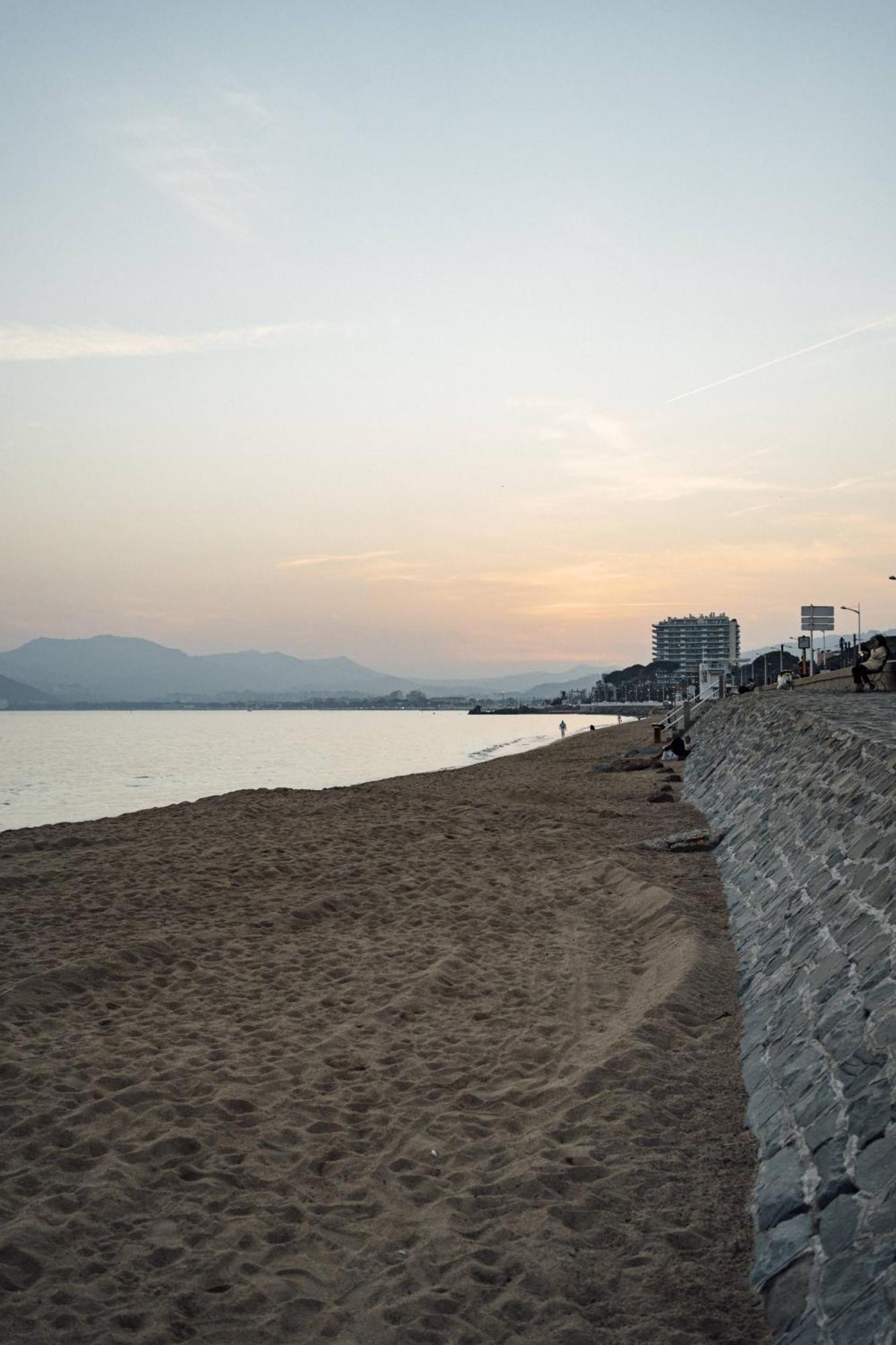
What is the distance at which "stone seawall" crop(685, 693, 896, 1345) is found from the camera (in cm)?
377

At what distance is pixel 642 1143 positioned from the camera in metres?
5.71

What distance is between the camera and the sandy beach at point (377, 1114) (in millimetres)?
4430

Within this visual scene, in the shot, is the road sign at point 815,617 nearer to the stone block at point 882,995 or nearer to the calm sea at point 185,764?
the calm sea at point 185,764

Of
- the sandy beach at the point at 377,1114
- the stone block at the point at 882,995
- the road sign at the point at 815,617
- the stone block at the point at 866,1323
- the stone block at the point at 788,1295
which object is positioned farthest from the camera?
the road sign at the point at 815,617

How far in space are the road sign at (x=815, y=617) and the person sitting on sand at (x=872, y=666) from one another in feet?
94.4

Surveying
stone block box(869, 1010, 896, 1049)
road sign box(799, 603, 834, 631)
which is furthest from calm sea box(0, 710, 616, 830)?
stone block box(869, 1010, 896, 1049)

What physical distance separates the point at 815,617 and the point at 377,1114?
5378cm

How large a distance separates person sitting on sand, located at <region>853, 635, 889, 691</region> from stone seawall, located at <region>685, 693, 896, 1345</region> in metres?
15.7

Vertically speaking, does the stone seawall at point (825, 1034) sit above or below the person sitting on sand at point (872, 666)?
below

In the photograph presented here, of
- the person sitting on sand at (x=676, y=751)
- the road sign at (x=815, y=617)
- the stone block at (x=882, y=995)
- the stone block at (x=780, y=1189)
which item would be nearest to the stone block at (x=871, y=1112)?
the stone block at (x=780, y=1189)

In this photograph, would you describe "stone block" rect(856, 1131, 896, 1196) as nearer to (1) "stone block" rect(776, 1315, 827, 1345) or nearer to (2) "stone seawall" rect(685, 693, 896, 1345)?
(2) "stone seawall" rect(685, 693, 896, 1345)

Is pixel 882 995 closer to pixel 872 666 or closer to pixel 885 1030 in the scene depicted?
pixel 885 1030

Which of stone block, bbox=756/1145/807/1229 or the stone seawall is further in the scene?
stone block, bbox=756/1145/807/1229

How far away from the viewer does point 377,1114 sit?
6.42 meters
